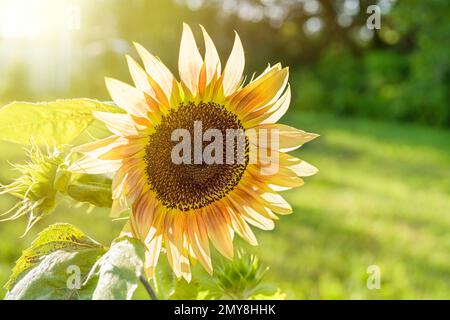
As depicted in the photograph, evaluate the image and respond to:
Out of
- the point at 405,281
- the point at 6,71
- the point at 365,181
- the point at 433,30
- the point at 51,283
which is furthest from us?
the point at 6,71

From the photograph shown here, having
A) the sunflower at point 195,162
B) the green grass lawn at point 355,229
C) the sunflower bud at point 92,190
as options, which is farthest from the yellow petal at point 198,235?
the green grass lawn at point 355,229

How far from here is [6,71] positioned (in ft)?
30.7

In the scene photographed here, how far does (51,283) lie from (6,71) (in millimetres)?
9123

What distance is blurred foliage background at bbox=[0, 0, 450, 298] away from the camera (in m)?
3.12

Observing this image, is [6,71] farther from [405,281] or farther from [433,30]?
[405,281]

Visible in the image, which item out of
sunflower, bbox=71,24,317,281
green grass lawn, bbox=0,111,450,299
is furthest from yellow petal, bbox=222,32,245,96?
green grass lawn, bbox=0,111,450,299

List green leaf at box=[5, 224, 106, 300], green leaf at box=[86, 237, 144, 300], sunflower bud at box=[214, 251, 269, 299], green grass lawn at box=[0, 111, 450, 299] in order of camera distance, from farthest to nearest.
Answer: green grass lawn at box=[0, 111, 450, 299] < sunflower bud at box=[214, 251, 269, 299] < green leaf at box=[5, 224, 106, 300] < green leaf at box=[86, 237, 144, 300]

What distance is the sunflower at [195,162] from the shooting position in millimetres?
799

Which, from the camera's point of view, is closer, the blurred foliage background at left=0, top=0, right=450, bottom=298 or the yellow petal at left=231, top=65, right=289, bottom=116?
the yellow petal at left=231, top=65, right=289, bottom=116

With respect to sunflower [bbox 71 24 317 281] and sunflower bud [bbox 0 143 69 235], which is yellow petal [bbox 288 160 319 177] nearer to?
sunflower [bbox 71 24 317 281]

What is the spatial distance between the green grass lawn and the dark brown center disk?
1.18m

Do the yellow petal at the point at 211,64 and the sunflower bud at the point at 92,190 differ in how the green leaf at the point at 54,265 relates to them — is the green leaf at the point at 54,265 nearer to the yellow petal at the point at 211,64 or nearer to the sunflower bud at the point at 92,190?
the sunflower bud at the point at 92,190

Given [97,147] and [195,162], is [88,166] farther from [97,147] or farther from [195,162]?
[195,162]

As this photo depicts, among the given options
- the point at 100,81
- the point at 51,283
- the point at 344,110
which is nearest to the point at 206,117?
the point at 51,283
